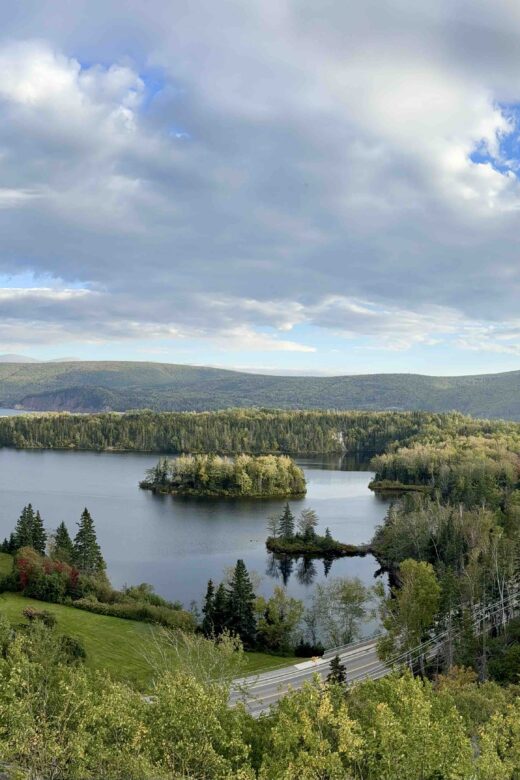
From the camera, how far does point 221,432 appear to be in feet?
556

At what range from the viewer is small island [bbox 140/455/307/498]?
340 ft

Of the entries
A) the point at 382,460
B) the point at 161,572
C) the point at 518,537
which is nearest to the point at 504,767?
the point at 518,537

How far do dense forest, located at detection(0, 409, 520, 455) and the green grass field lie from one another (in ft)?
386

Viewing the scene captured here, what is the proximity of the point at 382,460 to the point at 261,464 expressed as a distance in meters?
26.9

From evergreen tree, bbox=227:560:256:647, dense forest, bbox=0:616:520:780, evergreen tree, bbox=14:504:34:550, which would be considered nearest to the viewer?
dense forest, bbox=0:616:520:780

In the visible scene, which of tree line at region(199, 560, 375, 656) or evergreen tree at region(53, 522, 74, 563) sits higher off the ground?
evergreen tree at region(53, 522, 74, 563)

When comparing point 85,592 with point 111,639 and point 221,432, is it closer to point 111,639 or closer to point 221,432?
point 111,639

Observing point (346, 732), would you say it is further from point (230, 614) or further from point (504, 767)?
point (230, 614)

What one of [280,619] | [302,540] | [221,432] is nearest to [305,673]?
[280,619]

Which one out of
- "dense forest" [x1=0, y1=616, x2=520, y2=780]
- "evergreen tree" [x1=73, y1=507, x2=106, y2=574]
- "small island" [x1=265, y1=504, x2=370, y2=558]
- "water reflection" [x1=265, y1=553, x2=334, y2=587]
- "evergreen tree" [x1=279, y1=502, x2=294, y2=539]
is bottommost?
"water reflection" [x1=265, y1=553, x2=334, y2=587]

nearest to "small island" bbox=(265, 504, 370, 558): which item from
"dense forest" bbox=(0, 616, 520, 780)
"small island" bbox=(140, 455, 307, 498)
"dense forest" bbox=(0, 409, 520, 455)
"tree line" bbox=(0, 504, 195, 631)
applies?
"tree line" bbox=(0, 504, 195, 631)

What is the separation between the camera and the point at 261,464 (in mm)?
107250

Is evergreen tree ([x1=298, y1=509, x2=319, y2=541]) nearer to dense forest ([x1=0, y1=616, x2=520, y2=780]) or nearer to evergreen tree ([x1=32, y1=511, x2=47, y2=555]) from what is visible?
evergreen tree ([x1=32, y1=511, x2=47, y2=555])

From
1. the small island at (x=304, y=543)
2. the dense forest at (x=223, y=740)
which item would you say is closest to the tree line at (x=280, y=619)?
the dense forest at (x=223, y=740)
